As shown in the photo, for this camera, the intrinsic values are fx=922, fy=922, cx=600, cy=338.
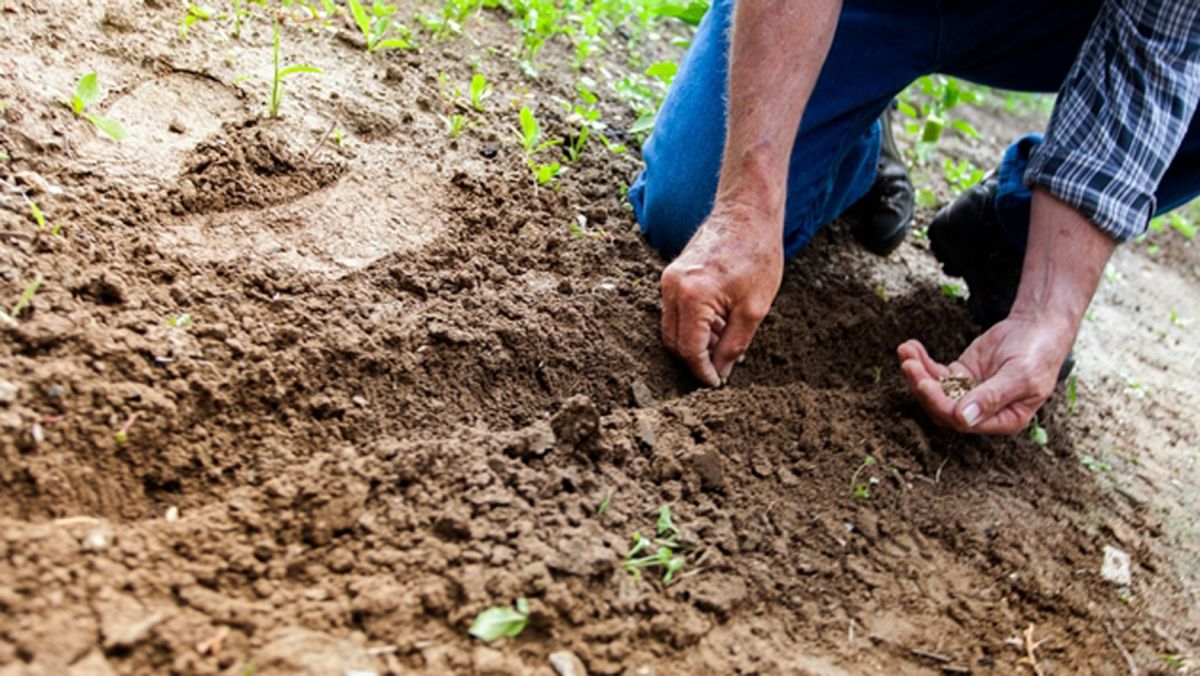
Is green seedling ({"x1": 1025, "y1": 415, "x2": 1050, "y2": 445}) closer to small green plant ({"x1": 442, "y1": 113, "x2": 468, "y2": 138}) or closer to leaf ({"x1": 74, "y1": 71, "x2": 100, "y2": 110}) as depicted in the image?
small green plant ({"x1": 442, "y1": 113, "x2": 468, "y2": 138})

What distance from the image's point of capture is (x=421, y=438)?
159cm

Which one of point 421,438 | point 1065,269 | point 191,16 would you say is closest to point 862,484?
point 1065,269

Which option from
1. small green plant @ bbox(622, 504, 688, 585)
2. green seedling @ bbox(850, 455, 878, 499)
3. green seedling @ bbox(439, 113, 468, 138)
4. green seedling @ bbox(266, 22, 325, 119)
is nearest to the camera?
small green plant @ bbox(622, 504, 688, 585)

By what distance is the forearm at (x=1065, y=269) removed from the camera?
2035mm

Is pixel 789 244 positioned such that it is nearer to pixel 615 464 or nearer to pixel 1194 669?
pixel 615 464

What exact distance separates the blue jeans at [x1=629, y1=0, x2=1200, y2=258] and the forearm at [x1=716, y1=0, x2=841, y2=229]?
303mm

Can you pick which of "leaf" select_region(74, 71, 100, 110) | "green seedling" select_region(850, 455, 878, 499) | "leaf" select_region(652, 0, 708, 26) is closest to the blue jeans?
"leaf" select_region(652, 0, 708, 26)

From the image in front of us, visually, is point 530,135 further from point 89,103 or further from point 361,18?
point 89,103

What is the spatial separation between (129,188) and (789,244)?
1.58 m

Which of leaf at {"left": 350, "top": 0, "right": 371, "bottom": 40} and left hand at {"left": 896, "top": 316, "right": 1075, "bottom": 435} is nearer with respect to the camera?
left hand at {"left": 896, "top": 316, "right": 1075, "bottom": 435}

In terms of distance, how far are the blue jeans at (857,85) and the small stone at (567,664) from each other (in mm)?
1161

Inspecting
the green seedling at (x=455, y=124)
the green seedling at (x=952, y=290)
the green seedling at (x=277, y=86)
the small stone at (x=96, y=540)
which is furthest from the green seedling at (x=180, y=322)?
the green seedling at (x=952, y=290)

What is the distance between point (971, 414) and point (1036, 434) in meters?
0.37

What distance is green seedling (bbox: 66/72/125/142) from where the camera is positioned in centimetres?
183
